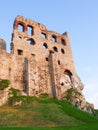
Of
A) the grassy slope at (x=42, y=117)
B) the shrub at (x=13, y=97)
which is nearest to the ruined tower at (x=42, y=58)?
the shrub at (x=13, y=97)

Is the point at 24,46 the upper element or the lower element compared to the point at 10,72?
upper

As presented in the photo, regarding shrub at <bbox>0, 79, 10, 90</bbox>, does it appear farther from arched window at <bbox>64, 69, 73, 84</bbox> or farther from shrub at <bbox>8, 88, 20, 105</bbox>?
arched window at <bbox>64, 69, 73, 84</bbox>

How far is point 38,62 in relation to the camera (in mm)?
41375

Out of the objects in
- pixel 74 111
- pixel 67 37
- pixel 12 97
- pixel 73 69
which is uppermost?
pixel 67 37

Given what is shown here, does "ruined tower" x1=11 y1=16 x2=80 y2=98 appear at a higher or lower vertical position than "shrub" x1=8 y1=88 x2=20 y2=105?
higher

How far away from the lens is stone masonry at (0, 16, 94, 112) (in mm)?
36594

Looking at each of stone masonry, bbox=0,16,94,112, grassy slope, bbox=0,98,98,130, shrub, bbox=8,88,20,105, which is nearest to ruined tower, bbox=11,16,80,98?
stone masonry, bbox=0,16,94,112

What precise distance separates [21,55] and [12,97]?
1152 cm

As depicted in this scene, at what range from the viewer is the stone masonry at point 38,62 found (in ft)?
120

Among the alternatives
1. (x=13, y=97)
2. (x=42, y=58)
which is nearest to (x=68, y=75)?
(x=42, y=58)

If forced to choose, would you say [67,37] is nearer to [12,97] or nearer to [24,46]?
[24,46]

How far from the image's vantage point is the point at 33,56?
40.5m

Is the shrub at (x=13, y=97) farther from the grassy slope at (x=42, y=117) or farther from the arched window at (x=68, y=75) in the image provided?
the arched window at (x=68, y=75)

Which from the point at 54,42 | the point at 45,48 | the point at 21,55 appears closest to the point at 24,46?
A: the point at 21,55
